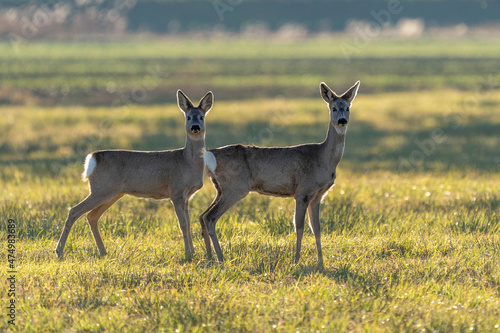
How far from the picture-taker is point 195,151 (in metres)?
9.68

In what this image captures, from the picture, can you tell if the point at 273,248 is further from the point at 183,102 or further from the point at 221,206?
the point at 183,102

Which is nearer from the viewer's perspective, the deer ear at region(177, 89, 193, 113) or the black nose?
the black nose

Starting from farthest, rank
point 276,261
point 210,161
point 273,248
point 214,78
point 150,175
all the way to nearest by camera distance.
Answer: point 214,78, point 273,248, point 150,175, point 210,161, point 276,261

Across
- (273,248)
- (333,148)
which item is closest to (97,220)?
(273,248)

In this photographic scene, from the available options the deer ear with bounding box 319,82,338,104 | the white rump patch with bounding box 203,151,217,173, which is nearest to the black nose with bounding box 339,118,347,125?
the deer ear with bounding box 319,82,338,104

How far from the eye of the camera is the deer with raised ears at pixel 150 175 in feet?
30.9

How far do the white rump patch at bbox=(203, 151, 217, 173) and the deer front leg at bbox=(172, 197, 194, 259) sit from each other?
23.9 inches

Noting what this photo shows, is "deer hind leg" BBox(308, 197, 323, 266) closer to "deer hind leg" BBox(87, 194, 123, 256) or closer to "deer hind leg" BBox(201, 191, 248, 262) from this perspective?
"deer hind leg" BBox(201, 191, 248, 262)

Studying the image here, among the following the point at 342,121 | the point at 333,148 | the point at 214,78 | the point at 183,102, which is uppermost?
the point at 214,78

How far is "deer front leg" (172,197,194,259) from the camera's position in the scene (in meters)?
9.45

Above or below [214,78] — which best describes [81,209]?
below

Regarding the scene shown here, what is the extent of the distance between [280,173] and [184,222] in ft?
4.05

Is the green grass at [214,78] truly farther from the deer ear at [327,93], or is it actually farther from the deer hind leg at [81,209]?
the deer ear at [327,93]

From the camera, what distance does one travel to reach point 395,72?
63.3 metres
